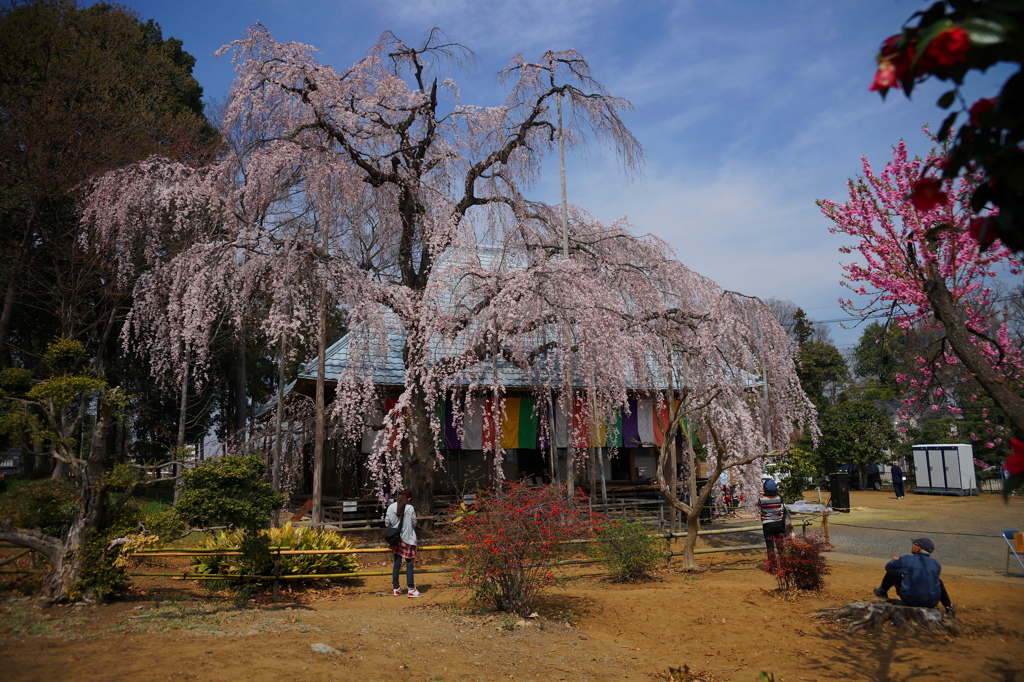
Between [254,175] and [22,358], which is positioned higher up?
[254,175]

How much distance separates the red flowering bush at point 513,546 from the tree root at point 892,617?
341 cm

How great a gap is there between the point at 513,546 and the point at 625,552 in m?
2.91

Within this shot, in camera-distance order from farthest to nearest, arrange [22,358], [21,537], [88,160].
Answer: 1. [22,358]
2. [88,160]
3. [21,537]

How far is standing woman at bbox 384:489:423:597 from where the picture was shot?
9.01 m

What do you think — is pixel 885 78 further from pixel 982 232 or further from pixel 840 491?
pixel 840 491

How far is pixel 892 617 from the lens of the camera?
23.7 feet

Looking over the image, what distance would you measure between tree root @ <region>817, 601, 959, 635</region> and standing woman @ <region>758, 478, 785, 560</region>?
2.47 m

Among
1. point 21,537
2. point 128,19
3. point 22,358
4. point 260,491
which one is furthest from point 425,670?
point 128,19

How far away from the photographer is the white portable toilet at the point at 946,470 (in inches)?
971

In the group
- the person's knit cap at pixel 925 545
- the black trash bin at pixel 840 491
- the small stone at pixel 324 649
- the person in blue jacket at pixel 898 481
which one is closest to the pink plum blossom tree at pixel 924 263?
the person's knit cap at pixel 925 545

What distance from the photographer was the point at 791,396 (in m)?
12.3

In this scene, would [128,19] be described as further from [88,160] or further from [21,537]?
[21,537]

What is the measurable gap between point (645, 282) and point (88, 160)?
14122mm

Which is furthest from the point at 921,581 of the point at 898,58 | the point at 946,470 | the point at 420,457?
the point at 946,470
